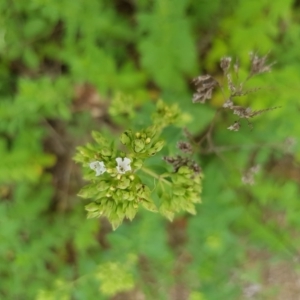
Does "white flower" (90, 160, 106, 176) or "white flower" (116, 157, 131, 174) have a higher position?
"white flower" (116, 157, 131, 174)

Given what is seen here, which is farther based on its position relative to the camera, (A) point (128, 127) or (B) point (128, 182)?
(A) point (128, 127)

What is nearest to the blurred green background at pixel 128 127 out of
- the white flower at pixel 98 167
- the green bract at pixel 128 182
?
the green bract at pixel 128 182

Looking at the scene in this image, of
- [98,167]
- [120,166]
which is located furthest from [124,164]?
[98,167]

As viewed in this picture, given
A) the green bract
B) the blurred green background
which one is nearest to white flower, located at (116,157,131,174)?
the green bract

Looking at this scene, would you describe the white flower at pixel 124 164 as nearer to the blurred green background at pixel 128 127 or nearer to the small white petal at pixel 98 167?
the small white petal at pixel 98 167

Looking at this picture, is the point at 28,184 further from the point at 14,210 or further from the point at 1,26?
the point at 1,26

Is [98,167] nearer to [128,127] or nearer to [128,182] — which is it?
[128,182]

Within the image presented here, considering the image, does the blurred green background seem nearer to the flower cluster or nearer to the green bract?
the green bract
